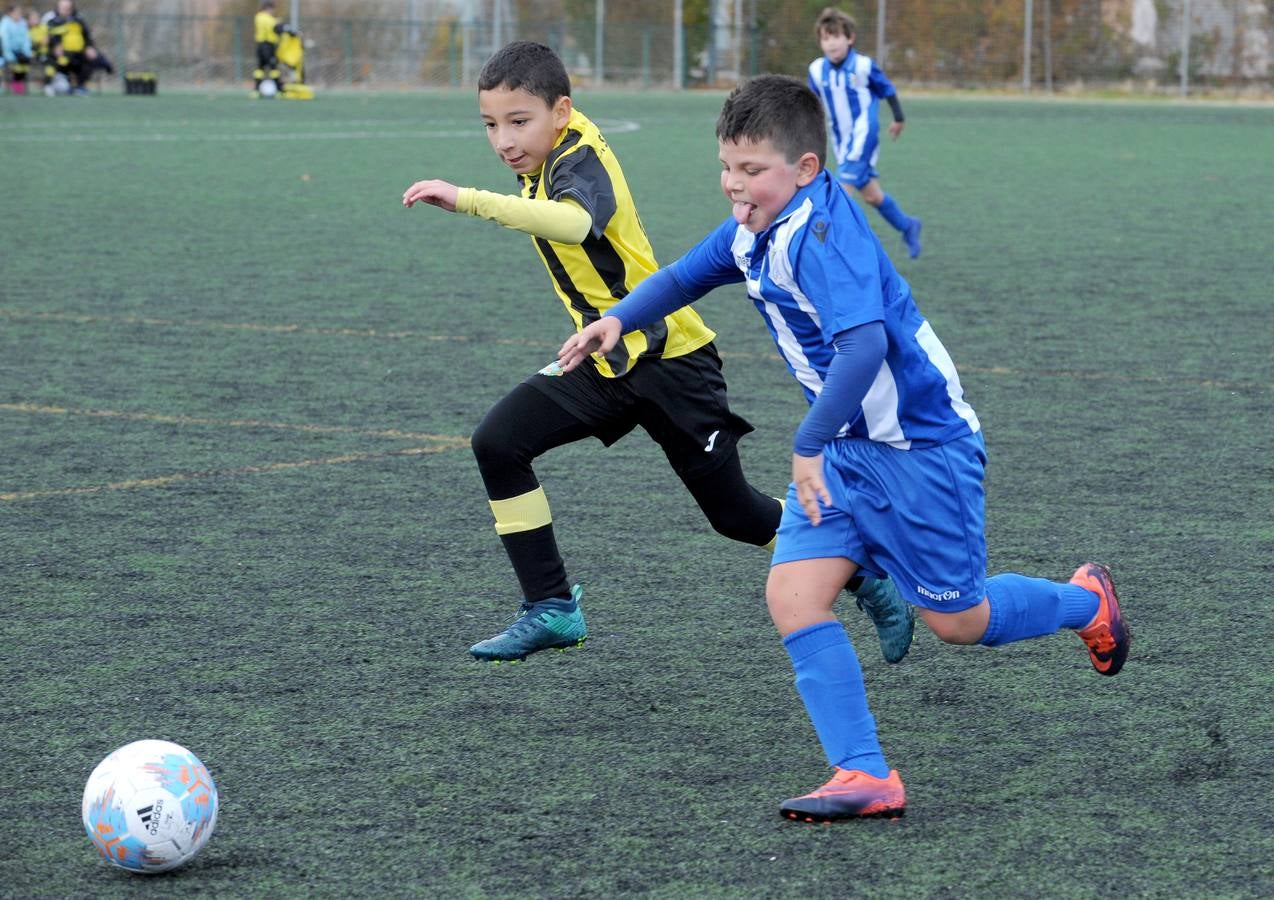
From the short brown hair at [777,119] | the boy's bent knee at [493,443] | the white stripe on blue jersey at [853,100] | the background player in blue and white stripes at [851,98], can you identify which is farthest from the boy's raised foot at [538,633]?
the white stripe on blue jersey at [853,100]

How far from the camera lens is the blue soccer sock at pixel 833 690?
3.55 m

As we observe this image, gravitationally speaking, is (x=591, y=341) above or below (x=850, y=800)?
above

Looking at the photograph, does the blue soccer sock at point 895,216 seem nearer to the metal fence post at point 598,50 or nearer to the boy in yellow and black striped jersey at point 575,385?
the boy in yellow and black striped jersey at point 575,385

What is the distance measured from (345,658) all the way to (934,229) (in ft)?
38.5

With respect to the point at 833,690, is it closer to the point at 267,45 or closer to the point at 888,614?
the point at 888,614

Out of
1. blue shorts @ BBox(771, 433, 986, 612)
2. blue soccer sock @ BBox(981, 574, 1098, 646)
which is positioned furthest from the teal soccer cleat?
blue shorts @ BBox(771, 433, 986, 612)

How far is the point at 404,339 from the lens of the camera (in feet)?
31.4

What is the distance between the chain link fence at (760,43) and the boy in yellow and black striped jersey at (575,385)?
42589 mm

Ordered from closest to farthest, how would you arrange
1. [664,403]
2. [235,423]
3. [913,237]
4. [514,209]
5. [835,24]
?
1. [514,209]
2. [664,403]
3. [235,423]
4. [913,237]
5. [835,24]

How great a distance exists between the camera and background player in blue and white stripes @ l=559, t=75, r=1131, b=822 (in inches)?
136

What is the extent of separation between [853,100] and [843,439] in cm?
1122

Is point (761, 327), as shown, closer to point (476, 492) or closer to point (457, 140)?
point (476, 492)

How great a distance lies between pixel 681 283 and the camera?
4.03 meters

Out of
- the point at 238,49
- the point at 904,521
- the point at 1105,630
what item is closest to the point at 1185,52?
the point at 238,49
